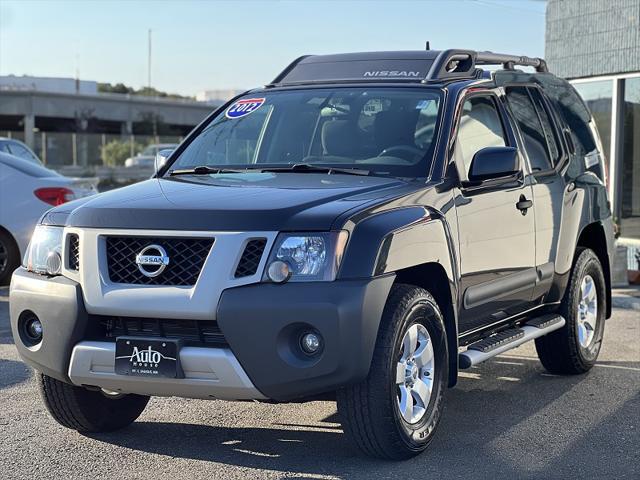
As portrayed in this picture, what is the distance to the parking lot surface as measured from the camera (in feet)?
16.3

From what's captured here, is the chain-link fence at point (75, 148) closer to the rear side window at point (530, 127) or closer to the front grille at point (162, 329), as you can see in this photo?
the rear side window at point (530, 127)

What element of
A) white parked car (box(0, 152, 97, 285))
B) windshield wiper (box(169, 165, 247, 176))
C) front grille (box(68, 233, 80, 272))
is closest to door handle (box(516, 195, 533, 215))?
windshield wiper (box(169, 165, 247, 176))

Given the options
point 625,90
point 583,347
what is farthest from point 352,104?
point 625,90

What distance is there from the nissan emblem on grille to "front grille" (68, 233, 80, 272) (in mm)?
376

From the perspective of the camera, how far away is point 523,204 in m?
6.40

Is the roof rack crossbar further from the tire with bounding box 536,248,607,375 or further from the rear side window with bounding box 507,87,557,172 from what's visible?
the tire with bounding box 536,248,607,375

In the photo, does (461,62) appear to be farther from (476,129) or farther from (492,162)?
(492,162)

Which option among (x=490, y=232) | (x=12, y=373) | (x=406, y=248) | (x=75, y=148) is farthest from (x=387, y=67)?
(x=75, y=148)

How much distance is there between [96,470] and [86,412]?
0.55 metres

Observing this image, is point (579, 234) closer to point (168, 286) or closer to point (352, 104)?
point (352, 104)

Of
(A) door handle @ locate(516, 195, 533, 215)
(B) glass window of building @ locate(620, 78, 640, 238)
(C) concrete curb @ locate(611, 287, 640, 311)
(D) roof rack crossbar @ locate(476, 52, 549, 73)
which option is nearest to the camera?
(A) door handle @ locate(516, 195, 533, 215)

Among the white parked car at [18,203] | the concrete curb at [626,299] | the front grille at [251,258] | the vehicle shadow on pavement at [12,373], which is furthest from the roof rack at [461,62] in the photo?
the white parked car at [18,203]

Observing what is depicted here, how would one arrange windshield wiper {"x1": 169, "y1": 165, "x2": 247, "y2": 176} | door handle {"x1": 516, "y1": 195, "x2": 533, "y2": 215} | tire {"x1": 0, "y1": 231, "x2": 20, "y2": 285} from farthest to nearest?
tire {"x1": 0, "y1": 231, "x2": 20, "y2": 285}
door handle {"x1": 516, "y1": 195, "x2": 533, "y2": 215}
windshield wiper {"x1": 169, "y1": 165, "x2": 247, "y2": 176}

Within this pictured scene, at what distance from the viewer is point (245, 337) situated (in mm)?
4566
